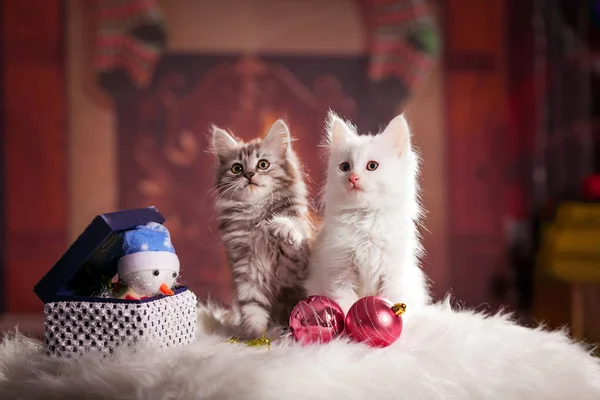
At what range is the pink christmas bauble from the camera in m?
0.95

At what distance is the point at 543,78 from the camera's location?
3.45 m

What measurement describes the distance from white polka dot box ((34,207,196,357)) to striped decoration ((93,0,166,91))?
107 inches

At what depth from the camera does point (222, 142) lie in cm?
115

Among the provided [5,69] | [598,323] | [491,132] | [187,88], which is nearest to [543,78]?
[491,132]

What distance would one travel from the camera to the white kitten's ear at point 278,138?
1.12 metres

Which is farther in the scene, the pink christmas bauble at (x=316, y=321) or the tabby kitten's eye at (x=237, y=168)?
the tabby kitten's eye at (x=237, y=168)

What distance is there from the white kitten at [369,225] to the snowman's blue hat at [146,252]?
25 centimetres

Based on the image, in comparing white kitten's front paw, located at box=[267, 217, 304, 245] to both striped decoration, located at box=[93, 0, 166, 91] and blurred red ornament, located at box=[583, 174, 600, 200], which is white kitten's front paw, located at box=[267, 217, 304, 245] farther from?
striped decoration, located at box=[93, 0, 166, 91]

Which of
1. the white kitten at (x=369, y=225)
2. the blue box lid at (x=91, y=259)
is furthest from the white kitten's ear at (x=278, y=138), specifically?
the blue box lid at (x=91, y=259)

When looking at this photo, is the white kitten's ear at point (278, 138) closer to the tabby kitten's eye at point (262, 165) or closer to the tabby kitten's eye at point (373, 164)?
the tabby kitten's eye at point (262, 165)

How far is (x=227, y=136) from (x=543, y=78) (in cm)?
280

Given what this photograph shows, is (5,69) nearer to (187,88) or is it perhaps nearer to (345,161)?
(187,88)

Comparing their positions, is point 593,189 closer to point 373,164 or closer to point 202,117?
point 373,164

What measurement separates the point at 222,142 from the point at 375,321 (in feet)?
1.45
